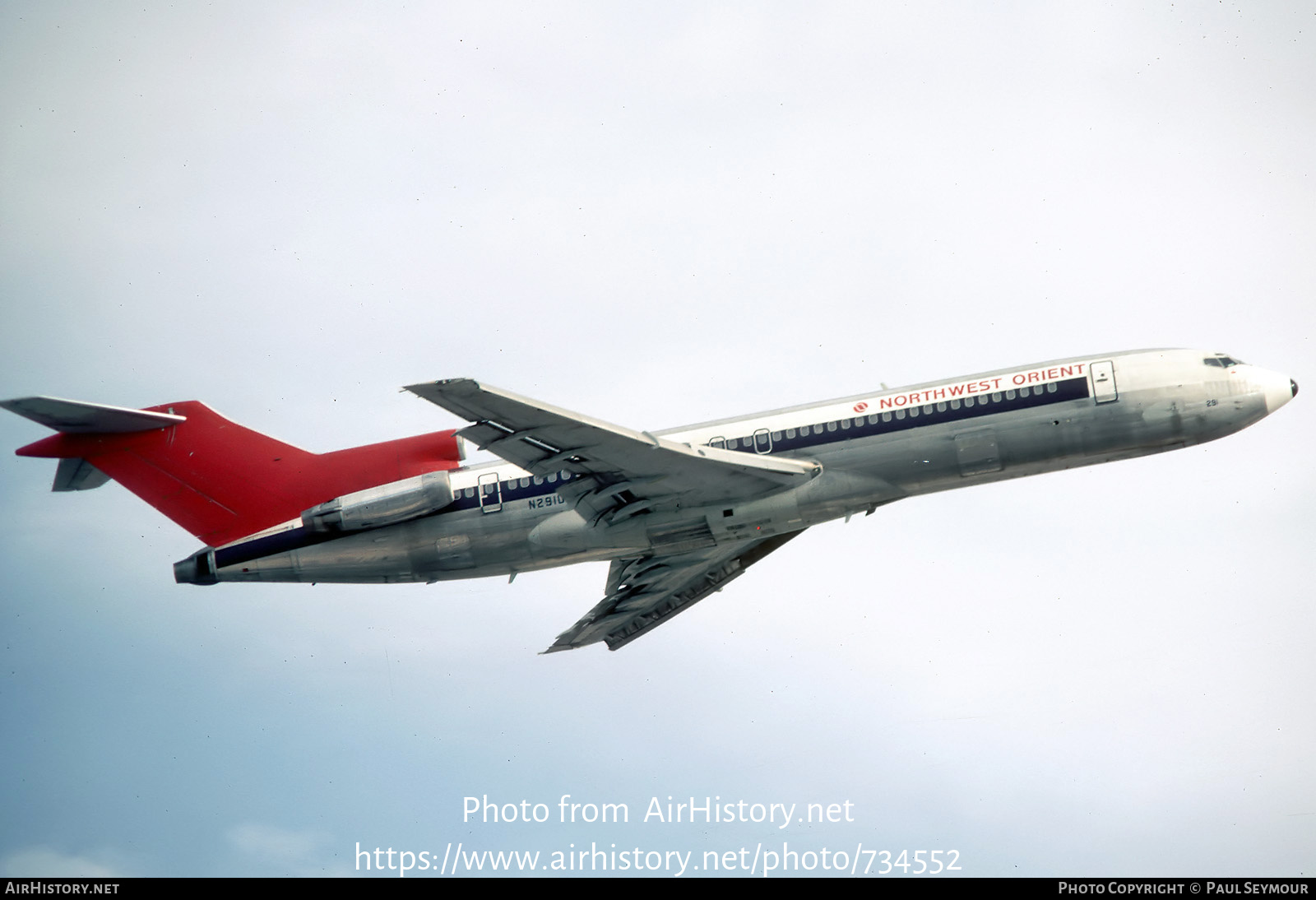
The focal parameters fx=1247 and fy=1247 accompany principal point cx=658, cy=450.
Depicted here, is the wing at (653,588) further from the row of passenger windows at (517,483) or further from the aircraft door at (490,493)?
the aircraft door at (490,493)

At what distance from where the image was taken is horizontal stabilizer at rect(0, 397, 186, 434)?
3269cm

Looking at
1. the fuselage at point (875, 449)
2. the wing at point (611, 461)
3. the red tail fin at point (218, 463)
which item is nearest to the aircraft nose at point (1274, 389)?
the fuselage at point (875, 449)

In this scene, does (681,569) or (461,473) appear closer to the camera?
(461,473)

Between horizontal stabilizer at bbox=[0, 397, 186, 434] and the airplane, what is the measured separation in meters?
0.06

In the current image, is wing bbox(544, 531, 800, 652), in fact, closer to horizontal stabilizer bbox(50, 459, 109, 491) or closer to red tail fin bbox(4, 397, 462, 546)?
red tail fin bbox(4, 397, 462, 546)

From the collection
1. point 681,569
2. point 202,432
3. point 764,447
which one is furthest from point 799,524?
point 202,432

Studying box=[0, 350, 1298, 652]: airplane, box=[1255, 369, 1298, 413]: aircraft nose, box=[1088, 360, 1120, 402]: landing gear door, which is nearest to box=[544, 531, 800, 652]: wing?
box=[0, 350, 1298, 652]: airplane

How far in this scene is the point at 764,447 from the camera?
33.0 meters

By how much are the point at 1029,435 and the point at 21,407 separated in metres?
26.1

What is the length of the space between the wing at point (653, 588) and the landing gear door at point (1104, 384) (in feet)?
30.0
